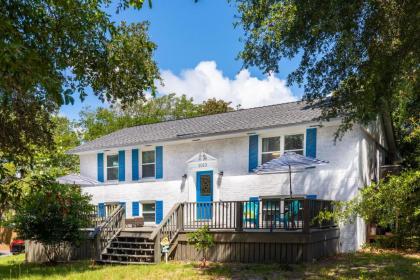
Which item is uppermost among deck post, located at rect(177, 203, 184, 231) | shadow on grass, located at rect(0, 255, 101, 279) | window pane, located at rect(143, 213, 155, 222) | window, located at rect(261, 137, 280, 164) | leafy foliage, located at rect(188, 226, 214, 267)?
window, located at rect(261, 137, 280, 164)

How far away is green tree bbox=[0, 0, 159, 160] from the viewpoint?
5039mm

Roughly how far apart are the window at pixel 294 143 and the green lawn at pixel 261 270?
3.95 m

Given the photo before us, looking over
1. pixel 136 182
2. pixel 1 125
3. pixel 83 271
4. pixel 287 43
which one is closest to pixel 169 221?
pixel 83 271

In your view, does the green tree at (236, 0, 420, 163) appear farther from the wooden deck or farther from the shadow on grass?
the shadow on grass

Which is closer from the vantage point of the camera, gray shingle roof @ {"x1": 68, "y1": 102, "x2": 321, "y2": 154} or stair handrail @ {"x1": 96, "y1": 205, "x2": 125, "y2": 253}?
stair handrail @ {"x1": 96, "y1": 205, "x2": 125, "y2": 253}

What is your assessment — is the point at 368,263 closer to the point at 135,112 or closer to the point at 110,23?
the point at 110,23

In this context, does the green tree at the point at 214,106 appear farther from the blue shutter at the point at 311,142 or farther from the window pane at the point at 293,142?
the blue shutter at the point at 311,142

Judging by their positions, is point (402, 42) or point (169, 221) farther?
point (169, 221)

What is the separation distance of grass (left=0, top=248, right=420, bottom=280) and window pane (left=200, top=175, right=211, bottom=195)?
4662 mm

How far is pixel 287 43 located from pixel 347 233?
8.03m

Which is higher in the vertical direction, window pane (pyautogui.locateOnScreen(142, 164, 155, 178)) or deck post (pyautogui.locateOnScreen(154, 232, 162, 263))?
window pane (pyautogui.locateOnScreen(142, 164, 155, 178))

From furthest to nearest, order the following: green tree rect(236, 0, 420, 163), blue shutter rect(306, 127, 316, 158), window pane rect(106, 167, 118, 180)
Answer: window pane rect(106, 167, 118, 180) → blue shutter rect(306, 127, 316, 158) → green tree rect(236, 0, 420, 163)

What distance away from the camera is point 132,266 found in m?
12.1

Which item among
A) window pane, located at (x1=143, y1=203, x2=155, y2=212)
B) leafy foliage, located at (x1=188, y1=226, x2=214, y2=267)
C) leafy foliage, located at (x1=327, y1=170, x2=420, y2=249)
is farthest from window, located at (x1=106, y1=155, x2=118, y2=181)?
leafy foliage, located at (x1=327, y1=170, x2=420, y2=249)
